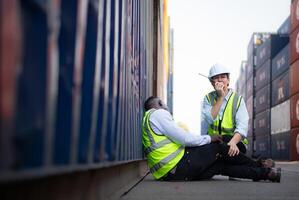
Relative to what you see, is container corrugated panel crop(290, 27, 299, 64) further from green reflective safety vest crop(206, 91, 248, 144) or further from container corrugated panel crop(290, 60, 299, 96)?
green reflective safety vest crop(206, 91, 248, 144)

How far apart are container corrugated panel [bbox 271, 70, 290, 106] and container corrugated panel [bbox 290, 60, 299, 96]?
1.38 meters

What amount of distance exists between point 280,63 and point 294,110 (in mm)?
4594

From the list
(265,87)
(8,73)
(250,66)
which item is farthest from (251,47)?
(8,73)

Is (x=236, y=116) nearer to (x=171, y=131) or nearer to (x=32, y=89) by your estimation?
(x=171, y=131)

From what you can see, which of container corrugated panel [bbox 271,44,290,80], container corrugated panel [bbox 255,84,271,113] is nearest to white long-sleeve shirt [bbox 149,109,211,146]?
container corrugated panel [bbox 271,44,290,80]

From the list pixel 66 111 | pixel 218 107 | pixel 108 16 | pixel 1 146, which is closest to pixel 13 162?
pixel 1 146

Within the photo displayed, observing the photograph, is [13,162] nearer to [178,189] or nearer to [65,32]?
[65,32]

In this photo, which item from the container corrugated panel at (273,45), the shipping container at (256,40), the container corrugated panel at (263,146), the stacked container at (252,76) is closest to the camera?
the container corrugated panel at (273,45)

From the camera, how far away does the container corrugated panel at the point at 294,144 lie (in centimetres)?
2248

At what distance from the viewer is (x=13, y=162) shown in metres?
1.34

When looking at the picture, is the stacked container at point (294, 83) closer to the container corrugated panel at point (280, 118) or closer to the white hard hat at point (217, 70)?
the container corrugated panel at point (280, 118)

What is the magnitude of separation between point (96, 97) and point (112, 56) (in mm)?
785

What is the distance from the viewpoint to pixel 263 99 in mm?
31656

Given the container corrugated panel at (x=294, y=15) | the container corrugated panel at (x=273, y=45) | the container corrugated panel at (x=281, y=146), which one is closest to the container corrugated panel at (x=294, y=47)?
the container corrugated panel at (x=294, y=15)
